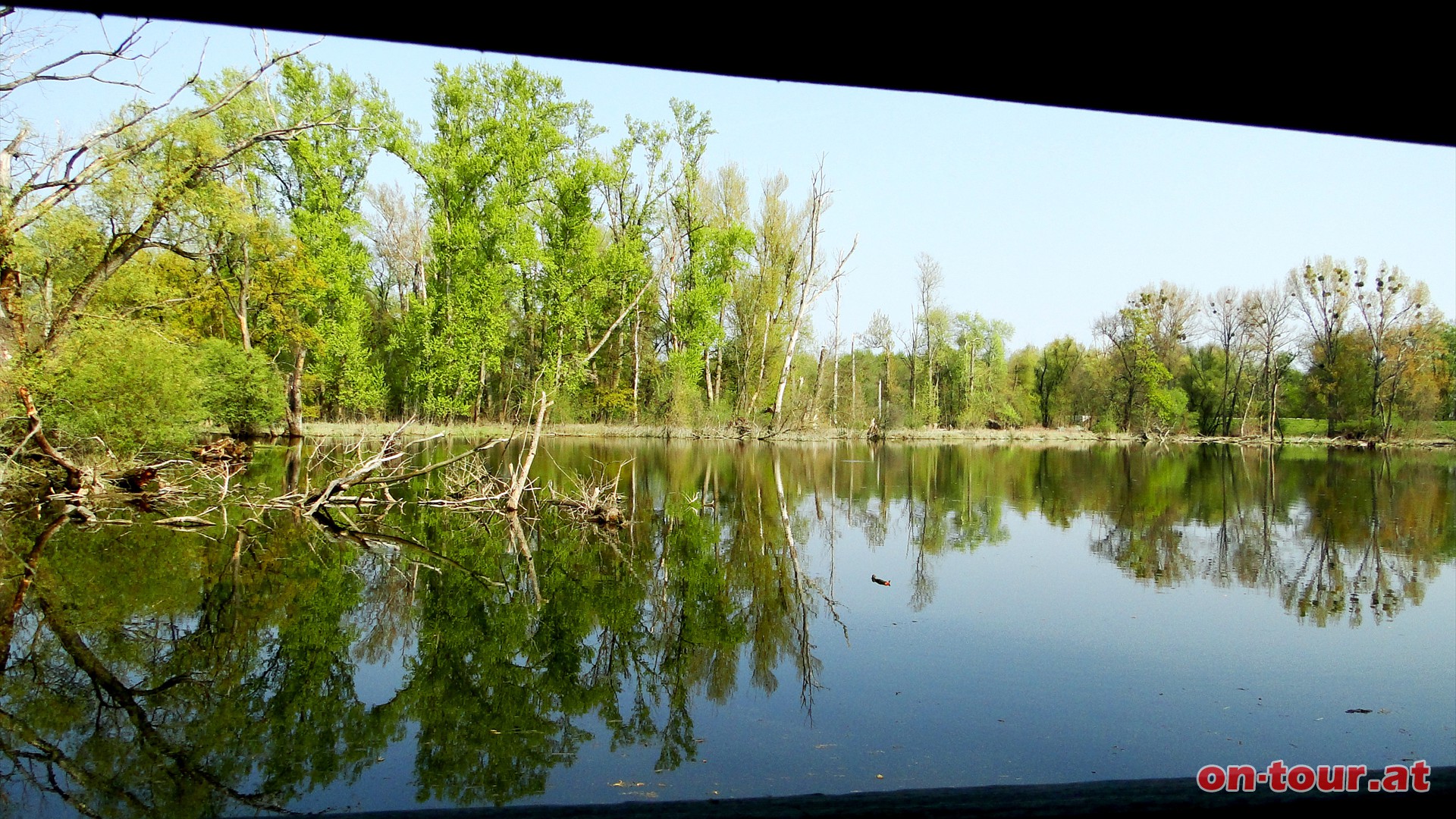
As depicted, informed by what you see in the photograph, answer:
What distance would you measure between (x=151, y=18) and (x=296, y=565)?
10285mm

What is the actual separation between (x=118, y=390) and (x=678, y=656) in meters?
12.3

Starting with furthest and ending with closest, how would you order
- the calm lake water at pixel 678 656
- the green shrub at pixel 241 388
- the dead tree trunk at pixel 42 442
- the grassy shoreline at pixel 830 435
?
the grassy shoreline at pixel 830 435
the green shrub at pixel 241 388
the dead tree trunk at pixel 42 442
the calm lake water at pixel 678 656

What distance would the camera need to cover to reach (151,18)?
126 centimetres

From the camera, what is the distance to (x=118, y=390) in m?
14.1

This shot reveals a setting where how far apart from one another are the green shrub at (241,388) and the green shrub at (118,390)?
30.4 feet

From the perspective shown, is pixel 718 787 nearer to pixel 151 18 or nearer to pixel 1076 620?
pixel 151 18

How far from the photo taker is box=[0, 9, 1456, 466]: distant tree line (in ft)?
46.3

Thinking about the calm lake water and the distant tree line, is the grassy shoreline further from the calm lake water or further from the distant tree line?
the calm lake water

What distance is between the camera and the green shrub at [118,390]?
44.0 feet

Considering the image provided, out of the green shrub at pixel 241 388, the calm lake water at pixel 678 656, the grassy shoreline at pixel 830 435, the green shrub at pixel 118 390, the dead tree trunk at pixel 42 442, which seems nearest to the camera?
the calm lake water at pixel 678 656

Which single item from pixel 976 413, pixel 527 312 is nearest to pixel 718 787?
pixel 527 312

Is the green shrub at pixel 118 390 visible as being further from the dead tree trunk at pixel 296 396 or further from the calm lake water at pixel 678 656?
the dead tree trunk at pixel 296 396

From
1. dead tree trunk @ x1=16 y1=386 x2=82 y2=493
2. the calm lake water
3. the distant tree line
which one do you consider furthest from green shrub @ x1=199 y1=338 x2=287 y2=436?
the calm lake water

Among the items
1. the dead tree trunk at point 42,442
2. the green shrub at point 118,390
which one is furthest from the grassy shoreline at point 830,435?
the dead tree trunk at point 42,442
